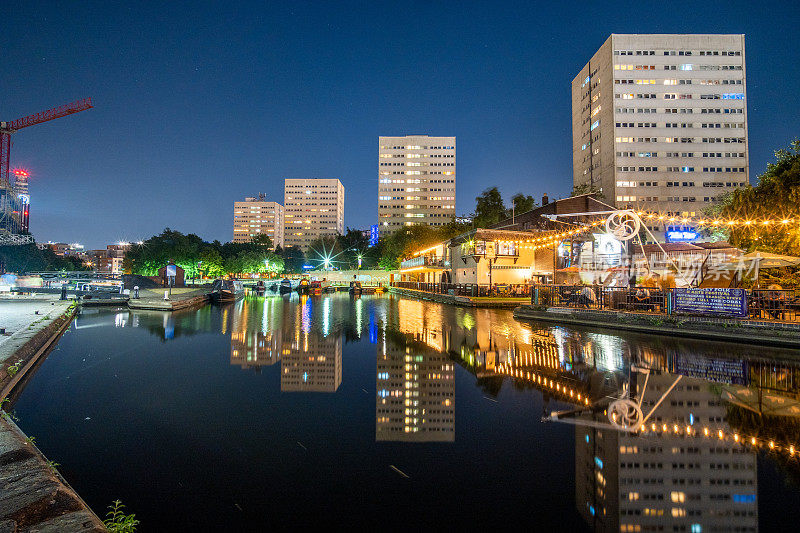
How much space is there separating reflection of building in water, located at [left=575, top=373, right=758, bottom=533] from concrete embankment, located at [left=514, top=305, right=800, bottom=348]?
988cm

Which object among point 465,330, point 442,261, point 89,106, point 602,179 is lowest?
point 465,330

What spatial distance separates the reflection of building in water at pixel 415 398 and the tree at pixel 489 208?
52414 mm

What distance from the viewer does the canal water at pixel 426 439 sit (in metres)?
3.61

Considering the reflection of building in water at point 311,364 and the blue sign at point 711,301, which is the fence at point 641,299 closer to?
the blue sign at point 711,301

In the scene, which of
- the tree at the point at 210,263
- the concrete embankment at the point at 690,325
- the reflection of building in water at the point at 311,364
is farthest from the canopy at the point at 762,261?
the tree at the point at 210,263

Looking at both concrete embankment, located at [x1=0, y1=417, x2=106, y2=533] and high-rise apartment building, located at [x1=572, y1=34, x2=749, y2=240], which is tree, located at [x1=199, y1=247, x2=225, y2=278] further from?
concrete embankment, located at [x1=0, y1=417, x2=106, y2=533]

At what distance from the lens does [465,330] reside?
16.2 m


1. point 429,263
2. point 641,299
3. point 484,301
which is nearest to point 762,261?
point 641,299

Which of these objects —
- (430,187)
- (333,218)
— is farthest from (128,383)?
(333,218)

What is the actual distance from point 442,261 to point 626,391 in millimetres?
41514

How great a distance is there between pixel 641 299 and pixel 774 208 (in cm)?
944

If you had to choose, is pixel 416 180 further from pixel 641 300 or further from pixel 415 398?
pixel 415 398

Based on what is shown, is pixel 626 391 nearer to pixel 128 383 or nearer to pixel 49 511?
pixel 49 511

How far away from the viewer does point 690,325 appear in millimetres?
14719
